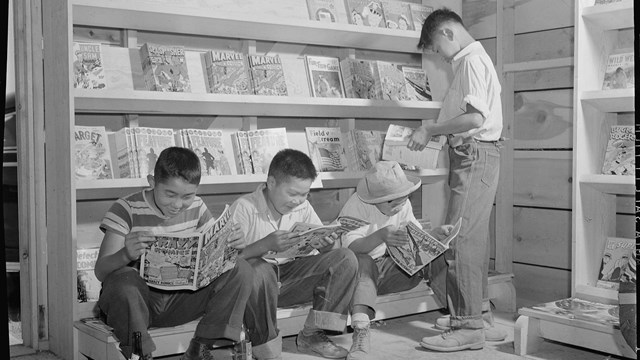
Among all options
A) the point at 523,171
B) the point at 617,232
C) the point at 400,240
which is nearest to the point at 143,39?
the point at 400,240

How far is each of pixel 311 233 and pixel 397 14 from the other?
145 cm

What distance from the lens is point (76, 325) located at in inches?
101

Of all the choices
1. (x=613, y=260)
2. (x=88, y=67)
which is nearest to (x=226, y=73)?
(x=88, y=67)

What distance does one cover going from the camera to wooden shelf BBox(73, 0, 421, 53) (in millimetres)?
2652

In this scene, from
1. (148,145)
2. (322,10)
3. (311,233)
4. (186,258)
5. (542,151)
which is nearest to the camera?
(186,258)

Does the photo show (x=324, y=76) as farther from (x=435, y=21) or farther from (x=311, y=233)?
(x=311, y=233)

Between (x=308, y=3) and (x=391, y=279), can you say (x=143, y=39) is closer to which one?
(x=308, y=3)

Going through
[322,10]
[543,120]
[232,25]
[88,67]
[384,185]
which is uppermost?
[322,10]

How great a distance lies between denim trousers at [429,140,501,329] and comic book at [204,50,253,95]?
896 mm

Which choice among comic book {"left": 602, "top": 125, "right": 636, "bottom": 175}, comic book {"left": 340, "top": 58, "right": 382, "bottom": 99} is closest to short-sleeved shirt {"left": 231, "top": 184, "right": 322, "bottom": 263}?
comic book {"left": 340, "top": 58, "right": 382, "bottom": 99}

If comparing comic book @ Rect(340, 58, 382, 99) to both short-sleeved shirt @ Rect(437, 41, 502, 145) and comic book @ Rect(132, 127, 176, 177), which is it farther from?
comic book @ Rect(132, 127, 176, 177)

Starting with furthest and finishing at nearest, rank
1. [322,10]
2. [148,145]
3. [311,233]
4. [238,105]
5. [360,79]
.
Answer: [360,79], [322,10], [238,105], [148,145], [311,233]

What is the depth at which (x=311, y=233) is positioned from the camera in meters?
2.50

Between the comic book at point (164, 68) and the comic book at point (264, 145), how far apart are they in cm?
36
